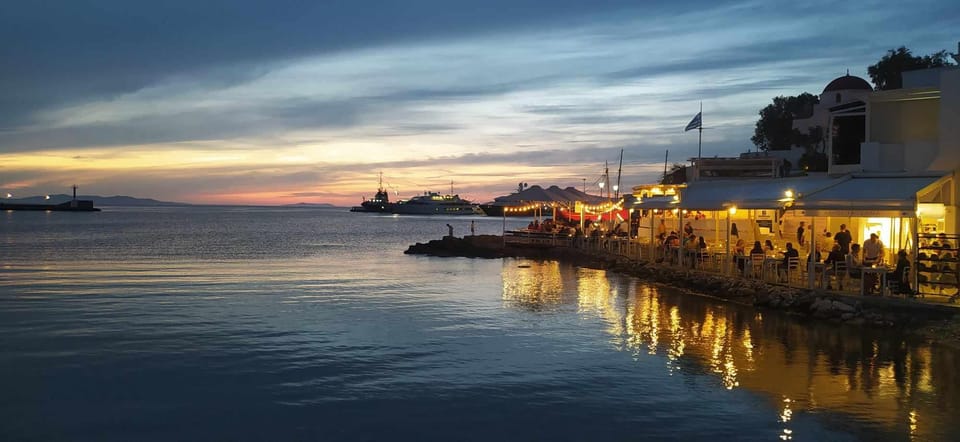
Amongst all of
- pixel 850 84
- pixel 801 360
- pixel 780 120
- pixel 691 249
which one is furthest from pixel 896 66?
pixel 801 360

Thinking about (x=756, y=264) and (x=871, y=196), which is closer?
(x=871, y=196)

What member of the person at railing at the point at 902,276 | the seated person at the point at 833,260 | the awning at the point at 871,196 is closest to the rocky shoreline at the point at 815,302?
the person at railing at the point at 902,276

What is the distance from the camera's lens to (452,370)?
1595cm

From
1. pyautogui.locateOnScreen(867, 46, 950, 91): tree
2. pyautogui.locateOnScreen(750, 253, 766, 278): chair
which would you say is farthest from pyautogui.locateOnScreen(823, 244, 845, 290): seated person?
pyautogui.locateOnScreen(867, 46, 950, 91): tree

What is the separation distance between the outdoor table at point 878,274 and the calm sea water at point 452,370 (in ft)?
5.52

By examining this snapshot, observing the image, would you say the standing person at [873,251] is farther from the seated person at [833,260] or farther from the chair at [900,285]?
the seated person at [833,260]

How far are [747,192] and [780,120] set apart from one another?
4670 cm

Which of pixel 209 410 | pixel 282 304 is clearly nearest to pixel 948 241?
pixel 209 410

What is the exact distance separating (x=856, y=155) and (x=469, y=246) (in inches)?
1222

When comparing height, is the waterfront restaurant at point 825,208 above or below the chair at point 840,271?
above

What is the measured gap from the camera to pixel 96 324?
2175 cm

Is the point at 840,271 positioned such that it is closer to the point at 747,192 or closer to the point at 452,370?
the point at 747,192

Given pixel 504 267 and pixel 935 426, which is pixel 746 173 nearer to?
pixel 504 267

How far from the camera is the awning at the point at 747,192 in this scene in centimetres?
2349
